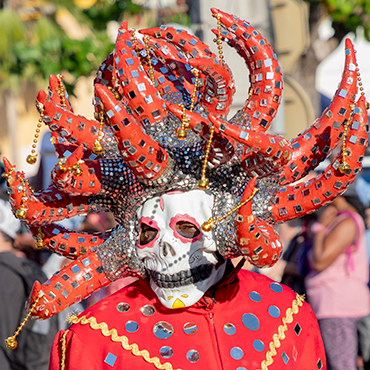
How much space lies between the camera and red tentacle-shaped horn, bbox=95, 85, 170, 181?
1.83 metres

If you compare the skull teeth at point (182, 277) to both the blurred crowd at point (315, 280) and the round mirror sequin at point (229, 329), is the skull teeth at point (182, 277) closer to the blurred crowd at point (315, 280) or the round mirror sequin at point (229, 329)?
the round mirror sequin at point (229, 329)

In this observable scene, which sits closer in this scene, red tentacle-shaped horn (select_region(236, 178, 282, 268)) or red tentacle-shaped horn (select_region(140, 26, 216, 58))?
red tentacle-shaped horn (select_region(236, 178, 282, 268))

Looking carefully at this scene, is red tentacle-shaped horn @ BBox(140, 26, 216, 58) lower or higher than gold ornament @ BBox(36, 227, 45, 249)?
higher

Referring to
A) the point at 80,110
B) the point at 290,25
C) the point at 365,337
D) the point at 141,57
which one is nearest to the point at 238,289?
the point at 141,57

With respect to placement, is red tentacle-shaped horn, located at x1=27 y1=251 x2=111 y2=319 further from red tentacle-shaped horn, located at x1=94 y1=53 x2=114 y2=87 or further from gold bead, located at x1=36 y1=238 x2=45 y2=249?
red tentacle-shaped horn, located at x1=94 y1=53 x2=114 y2=87

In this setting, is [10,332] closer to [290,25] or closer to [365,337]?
[365,337]

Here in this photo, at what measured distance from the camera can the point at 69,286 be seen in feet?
6.85

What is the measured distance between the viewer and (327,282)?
4.24 meters

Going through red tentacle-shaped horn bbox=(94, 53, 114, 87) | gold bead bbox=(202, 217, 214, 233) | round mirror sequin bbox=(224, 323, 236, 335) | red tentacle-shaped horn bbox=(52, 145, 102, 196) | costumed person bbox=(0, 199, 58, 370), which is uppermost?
red tentacle-shaped horn bbox=(94, 53, 114, 87)

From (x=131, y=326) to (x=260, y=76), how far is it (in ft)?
3.47

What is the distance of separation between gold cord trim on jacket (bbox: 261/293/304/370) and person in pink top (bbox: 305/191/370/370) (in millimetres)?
1884

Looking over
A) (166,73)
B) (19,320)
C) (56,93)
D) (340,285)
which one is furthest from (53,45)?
(56,93)

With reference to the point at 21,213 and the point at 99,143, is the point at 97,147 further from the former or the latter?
Result: the point at 21,213

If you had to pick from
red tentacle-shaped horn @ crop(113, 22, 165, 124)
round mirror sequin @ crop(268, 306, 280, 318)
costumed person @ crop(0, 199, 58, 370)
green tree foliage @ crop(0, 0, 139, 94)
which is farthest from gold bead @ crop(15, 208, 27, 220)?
green tree foliage @ crop(0, 0, 139, 94)
